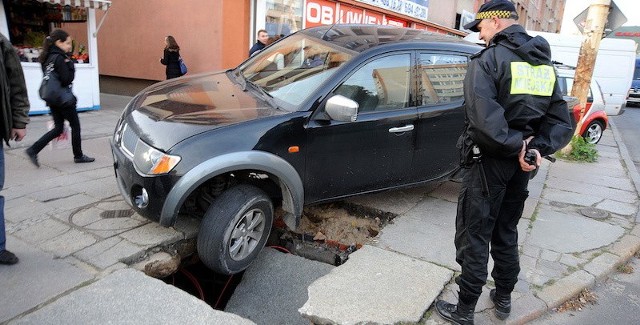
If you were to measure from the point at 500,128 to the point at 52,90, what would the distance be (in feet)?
15.6

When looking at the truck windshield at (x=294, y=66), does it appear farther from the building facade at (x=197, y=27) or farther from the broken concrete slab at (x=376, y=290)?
the building facade at (x=197, y=27)

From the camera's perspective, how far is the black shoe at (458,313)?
2.85 m

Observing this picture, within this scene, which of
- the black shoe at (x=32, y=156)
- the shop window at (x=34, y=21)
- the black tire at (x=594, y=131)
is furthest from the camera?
the black tire at (x=594, y=131)

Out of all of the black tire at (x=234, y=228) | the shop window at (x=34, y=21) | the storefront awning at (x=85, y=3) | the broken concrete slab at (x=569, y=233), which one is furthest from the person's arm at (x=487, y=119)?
the shop window at (x=34, y=21)

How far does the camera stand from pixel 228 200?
3.31 metres

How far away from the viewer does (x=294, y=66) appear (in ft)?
13.7

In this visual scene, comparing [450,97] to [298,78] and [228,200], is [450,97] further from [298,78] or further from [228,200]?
[228,200]

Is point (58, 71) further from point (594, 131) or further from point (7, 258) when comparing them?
point (594, 131)

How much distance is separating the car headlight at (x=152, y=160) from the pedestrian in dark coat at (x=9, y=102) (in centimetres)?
82

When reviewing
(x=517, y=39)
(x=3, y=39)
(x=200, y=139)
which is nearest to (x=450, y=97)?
(x=517, y=39)

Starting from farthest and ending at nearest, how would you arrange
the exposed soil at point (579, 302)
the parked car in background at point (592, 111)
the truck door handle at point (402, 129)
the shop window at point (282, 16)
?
1. the shop window at point (282, 16)
2. the parked car in background at point (592, 111)
3. the truck door handle at point (402, 129)
4. the exposed soil at point (579, 302)

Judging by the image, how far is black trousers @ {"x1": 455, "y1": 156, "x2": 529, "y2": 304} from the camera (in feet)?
8.59

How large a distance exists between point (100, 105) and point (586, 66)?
375 inches

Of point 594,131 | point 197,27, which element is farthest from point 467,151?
point 594,131
